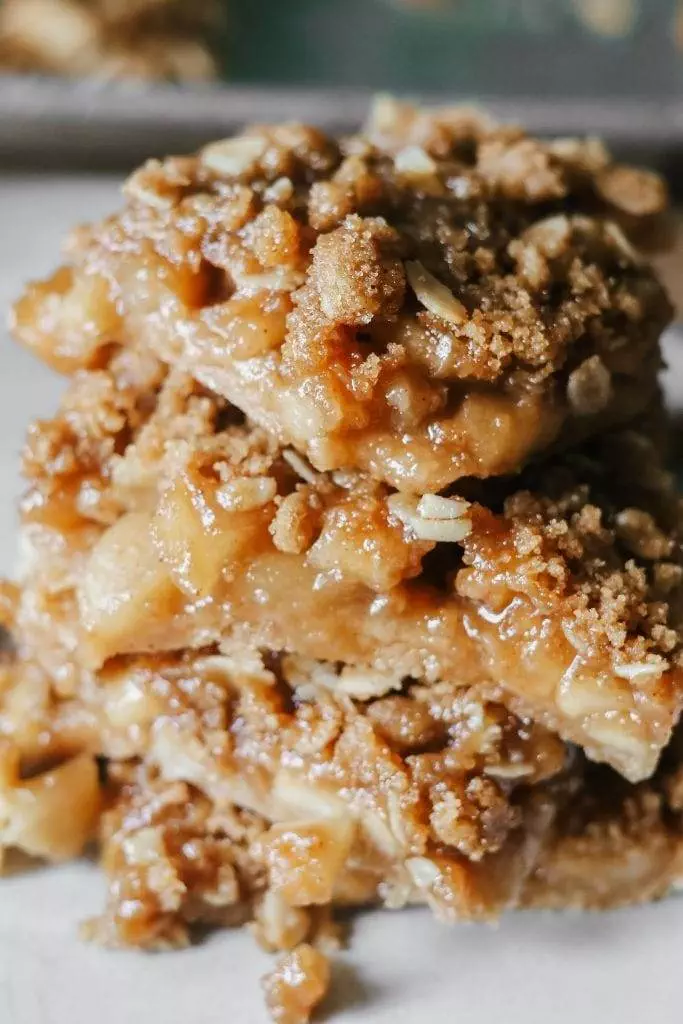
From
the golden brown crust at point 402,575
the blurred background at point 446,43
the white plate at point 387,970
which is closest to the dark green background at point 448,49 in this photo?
the blurred background at point 446,43

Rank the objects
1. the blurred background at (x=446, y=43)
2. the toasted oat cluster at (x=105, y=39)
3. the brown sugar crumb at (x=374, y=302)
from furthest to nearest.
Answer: the blurred background at (x=446, y=43) → the toasted oat cluster at (x=105, y=39) → the brown sugar crumb at (x=374, y=302)

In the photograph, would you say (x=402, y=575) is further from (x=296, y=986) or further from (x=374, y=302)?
(x=296, y=986)

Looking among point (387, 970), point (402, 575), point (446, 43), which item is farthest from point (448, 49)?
point (387, 970)

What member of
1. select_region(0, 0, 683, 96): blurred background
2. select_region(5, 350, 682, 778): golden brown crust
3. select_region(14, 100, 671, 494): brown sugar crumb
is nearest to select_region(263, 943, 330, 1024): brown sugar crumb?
select_region(5, 350, 682, 778): golden brown crust

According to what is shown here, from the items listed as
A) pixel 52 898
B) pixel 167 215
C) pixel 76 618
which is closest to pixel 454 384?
pixel 167 215

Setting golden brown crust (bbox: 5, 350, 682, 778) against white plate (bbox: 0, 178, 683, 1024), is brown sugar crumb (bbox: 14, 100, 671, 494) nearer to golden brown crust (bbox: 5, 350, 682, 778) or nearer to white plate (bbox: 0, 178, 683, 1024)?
golden brown crust (bbox: 5, 350, 682, 778)

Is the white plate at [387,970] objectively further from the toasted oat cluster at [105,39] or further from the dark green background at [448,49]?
the dark green background at [448,49]
